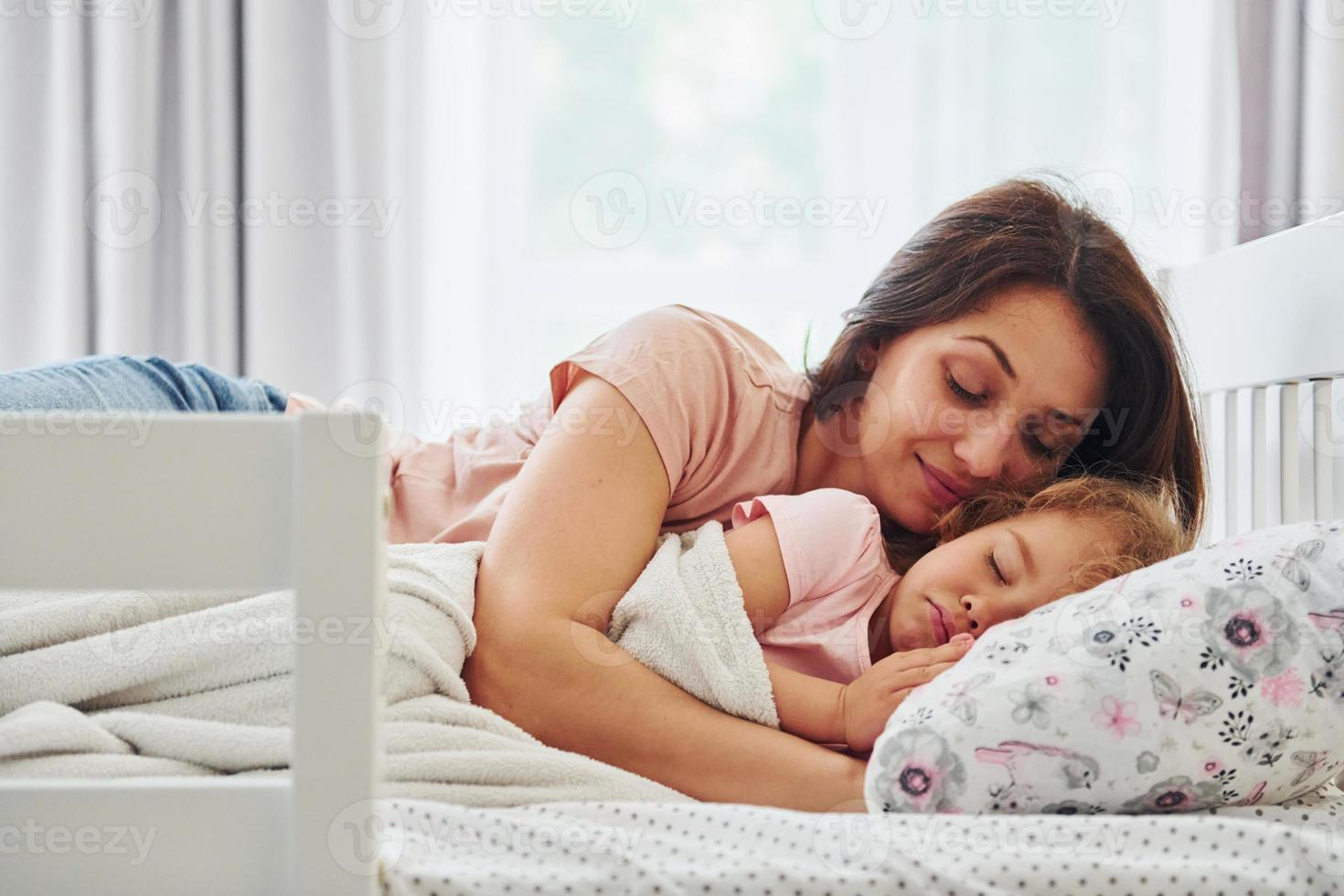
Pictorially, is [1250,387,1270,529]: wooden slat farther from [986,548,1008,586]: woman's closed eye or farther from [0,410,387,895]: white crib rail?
[0,410,387,895]: white crib rail

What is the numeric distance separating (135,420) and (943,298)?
86 centimetres

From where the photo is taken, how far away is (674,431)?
1045mm

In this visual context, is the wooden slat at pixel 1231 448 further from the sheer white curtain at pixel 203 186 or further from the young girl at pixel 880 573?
the sheer white curtain at pixel 203 186

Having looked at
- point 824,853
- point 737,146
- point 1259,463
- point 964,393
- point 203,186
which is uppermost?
point 737,146

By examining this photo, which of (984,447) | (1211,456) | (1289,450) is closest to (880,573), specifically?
(984,447)

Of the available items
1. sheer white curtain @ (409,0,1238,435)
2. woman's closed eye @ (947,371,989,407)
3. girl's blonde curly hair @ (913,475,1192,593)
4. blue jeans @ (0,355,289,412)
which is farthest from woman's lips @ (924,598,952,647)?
sheer white curtain @ (409,0,1238,435)

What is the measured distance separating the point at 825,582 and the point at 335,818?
56cm

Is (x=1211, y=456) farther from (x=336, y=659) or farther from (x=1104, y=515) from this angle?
(x=336, y=659)

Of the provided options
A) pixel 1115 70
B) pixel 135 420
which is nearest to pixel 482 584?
pixel 135 420

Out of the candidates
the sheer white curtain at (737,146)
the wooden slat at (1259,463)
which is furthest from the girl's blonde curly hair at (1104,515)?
the sheer white curtain at (737,146)

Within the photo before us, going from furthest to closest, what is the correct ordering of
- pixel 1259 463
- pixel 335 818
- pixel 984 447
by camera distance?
1. pixel 1259 463
2. pixel 984 447
3. pixel 335 818

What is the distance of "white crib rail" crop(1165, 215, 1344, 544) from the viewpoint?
1.18 m

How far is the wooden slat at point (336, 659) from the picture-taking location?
552 mm

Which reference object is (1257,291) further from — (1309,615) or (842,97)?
(842,97)
